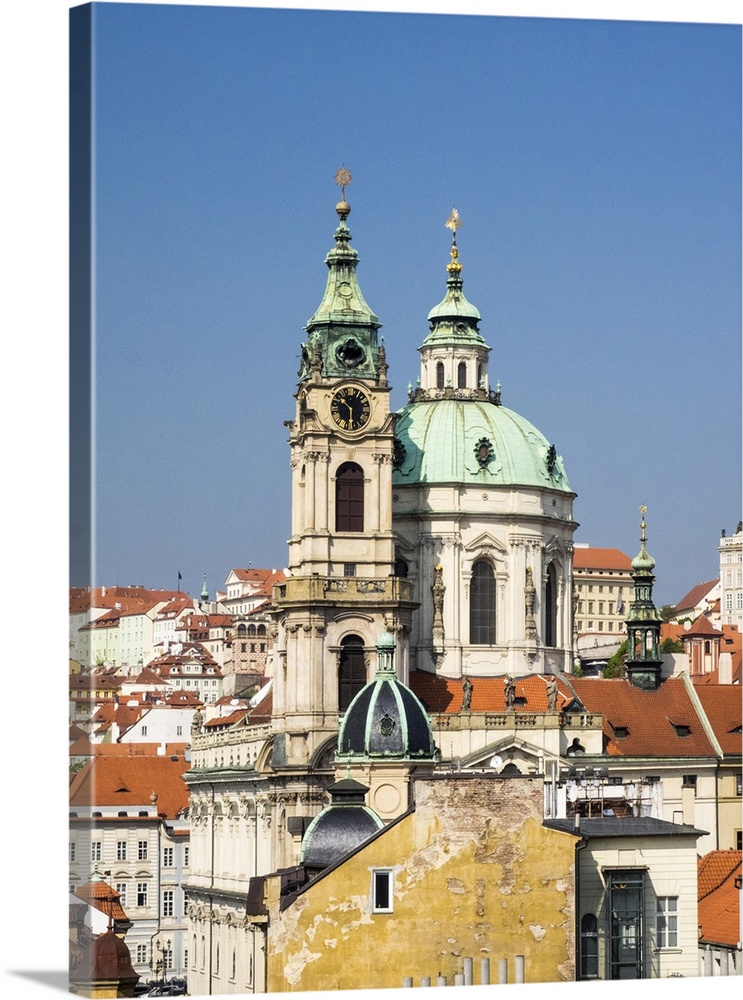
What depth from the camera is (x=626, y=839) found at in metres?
40.4

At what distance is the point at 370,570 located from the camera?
74250mm

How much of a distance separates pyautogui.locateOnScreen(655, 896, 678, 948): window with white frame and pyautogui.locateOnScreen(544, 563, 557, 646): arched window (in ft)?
130

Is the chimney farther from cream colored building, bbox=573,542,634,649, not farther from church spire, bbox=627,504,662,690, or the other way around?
cream colored building, bbox=573,542,634,649

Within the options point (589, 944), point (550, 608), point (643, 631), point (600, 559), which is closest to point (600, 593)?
point (600, 559)

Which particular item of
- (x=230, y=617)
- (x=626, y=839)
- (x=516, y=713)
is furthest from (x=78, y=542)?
(x=230, y=617)

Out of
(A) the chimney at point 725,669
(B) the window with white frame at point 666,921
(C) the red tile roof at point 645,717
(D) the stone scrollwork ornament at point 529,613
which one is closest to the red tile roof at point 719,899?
(B) the window with white frame at point 666,921

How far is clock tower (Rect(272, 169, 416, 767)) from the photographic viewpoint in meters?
72.8

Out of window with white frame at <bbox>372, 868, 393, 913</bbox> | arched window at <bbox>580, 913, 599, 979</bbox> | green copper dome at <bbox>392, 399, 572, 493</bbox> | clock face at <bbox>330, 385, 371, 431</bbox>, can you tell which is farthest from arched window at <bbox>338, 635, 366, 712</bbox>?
window with white frame at <bbox>372, 868, 393, 913</bbox>

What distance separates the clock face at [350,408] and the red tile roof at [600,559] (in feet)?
122

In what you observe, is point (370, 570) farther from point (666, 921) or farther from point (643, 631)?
point (666, 921)

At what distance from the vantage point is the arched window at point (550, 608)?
3150 inches

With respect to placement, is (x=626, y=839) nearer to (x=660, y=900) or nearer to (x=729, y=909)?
(x=660, y=900)

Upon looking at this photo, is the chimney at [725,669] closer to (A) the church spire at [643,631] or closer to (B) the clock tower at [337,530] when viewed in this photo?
(A) the church spire at [643,631]

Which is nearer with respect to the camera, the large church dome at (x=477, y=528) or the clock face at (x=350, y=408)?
the clock face at (x=350, y=408)
